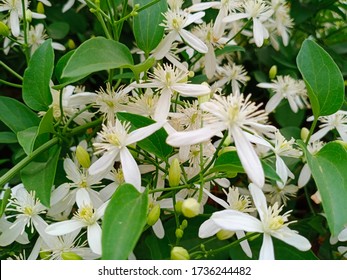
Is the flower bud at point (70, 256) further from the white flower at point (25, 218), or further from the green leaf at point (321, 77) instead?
the green leaf at point (321, 77)

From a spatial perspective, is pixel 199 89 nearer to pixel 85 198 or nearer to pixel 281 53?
pixel 85 198

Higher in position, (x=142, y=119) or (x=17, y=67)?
(x=142, y=119)

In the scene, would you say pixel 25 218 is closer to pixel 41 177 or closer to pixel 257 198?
pixel 41 177

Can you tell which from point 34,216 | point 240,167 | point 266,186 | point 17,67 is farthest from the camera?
point 17,67

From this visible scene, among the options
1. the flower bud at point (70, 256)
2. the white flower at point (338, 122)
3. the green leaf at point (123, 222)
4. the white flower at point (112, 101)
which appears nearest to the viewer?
the green leaf at point (123, 222)

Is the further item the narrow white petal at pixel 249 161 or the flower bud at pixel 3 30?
the flower bud at pixel 3 30

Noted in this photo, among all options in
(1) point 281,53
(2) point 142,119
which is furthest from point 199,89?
(1) point 281,53

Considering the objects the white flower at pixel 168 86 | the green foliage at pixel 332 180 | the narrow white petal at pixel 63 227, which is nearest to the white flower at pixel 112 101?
the white flower at pixel 168 86
